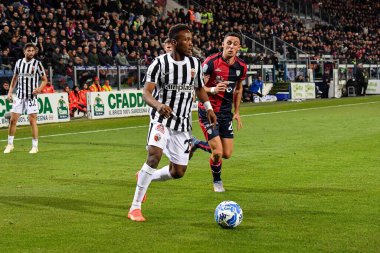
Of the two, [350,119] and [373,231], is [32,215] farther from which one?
[350,119]

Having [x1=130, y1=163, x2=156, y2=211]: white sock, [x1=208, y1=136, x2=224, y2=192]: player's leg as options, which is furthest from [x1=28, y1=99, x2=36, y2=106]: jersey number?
[x1=130, y1=163, x2=156, y2=211]: white sock

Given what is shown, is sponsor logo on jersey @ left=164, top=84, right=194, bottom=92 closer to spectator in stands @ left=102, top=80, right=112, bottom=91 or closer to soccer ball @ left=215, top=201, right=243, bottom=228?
soccer ball @ left=215, top=201, right=243, bottom=228

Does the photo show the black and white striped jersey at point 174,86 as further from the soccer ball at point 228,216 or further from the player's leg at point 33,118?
the player's leg at point 33,118

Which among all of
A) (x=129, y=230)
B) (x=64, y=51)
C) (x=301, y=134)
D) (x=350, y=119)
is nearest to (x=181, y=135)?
(x=129, y=230)

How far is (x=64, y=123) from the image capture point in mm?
26953

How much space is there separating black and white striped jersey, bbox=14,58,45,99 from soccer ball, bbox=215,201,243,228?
9.95 meters

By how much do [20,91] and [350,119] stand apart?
43.5ft

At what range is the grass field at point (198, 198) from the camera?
25.2 feet

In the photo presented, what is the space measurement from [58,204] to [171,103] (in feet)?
7.33

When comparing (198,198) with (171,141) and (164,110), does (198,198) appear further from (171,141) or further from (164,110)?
(164,110)

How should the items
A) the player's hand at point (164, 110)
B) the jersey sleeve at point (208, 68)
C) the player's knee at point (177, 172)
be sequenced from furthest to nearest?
the jersey sleeve at point (208, 68) < the player's knee at point (177, 172) < the player's hand at point (164, 110)

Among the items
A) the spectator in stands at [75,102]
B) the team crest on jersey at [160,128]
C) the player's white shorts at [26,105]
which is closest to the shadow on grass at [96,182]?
the team crest on jersey at [160,128]

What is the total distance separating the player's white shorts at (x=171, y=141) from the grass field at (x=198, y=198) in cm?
72

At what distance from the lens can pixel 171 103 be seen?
29.9 ft
